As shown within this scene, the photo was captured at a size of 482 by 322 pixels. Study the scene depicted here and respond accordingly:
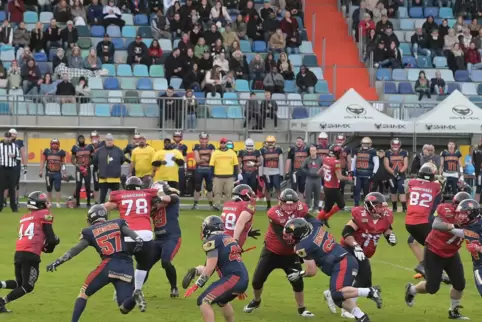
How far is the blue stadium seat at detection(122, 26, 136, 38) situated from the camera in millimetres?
30491

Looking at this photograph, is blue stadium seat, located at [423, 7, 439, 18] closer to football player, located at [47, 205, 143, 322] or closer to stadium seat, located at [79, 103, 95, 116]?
stadium seat, located at [79, 103, 95, 116]

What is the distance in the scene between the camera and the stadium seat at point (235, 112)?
90.6 ft

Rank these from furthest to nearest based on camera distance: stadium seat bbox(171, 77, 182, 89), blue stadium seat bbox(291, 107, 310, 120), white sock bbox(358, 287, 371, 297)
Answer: stadium seat bbox(171, 77, 182, 89) → blue stadium seat bbox(291, 107, 310, 120) → white sock bbox(358, 287, 371, 297)

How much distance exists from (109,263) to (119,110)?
1617cm

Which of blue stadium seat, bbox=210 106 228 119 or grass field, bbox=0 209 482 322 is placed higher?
blue stadium seat, bbox=210 106 228 119

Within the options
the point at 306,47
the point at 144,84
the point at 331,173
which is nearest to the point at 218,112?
the point at 144,84

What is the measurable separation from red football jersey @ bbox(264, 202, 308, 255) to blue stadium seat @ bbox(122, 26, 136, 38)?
60.8ft

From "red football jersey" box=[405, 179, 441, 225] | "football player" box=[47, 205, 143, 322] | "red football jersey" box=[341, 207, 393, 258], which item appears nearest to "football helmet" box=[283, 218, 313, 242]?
"red football jersey" box=[341, 207, 393, 258]

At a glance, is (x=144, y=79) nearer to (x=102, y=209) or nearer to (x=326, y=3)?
(x=326, y=3)

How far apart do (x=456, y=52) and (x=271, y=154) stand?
29.4 feet

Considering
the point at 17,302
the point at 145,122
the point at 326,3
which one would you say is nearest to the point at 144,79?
the point at 145,122

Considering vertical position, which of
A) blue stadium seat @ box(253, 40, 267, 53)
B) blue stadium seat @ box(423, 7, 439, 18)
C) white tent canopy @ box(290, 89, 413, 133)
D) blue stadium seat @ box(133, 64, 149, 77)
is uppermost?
blue stadium seat @ box(423, 7, 439, 18)

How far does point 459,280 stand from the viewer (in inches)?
492

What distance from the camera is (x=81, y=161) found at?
2434 cm
